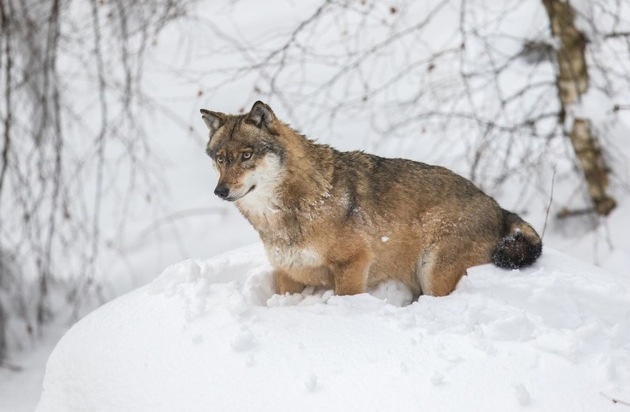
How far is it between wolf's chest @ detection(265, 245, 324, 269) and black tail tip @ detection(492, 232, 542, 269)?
3.59ft

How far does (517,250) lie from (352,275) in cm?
100

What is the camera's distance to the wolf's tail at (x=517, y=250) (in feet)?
14.6

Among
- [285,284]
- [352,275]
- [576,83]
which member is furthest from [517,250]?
[576,83]

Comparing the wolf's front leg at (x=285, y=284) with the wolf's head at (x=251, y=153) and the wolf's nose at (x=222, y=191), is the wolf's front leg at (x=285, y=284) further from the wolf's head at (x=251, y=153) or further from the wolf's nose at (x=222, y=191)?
the wolf's nose at (x=222, y=191)

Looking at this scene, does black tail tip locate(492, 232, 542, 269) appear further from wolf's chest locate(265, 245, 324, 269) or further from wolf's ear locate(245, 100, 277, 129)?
wolf's ear locate(245, 100, 277, 129)

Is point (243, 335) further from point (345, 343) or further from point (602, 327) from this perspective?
point (602, 327)

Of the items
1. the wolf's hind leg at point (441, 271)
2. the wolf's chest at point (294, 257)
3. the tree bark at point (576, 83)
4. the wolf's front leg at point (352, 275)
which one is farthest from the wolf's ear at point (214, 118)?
the tree bark at point (576, 83)

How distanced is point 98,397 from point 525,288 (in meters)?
2.36

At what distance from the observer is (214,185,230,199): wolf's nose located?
13.8 feet

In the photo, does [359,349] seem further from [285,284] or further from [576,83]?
[576,83]

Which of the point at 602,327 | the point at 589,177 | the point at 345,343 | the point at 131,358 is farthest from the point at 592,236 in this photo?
the point at 131,358

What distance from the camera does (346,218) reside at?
4.63 m

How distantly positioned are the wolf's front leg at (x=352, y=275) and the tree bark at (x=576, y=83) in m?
3.67

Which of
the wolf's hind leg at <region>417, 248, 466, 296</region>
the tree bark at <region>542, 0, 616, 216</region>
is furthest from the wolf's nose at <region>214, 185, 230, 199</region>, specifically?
the tree bark at <region>542, 0, 616, 216</region>
